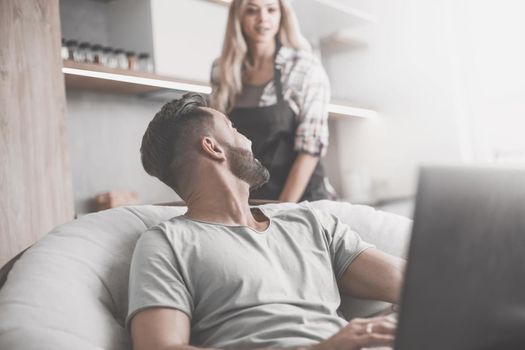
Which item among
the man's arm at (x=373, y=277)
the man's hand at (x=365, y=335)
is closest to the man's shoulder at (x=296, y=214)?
the man's arm at (x=373, y=277)

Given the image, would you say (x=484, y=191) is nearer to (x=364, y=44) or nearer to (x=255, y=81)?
(x=255, y=81)

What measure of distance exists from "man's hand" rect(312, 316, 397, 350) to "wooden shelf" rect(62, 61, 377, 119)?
5.65ft

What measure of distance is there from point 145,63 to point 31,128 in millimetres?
793

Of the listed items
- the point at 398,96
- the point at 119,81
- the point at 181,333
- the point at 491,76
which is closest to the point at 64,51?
the point at 119,81

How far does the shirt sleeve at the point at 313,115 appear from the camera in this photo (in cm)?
199

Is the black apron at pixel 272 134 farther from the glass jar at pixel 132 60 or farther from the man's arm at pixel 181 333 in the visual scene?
the man's arm at pixel 181 333

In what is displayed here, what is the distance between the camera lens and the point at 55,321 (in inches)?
39.7

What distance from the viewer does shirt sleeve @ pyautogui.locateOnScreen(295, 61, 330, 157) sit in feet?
6.52

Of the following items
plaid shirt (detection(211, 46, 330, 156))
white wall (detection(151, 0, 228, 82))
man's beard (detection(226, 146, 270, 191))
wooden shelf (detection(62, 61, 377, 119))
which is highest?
white wall (detection(151, 0, 228, 82))

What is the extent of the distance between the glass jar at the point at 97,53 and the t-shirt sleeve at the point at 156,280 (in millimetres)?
1555

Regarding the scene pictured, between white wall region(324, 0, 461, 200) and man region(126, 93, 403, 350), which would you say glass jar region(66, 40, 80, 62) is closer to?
man region(126, 93, 403, 350)

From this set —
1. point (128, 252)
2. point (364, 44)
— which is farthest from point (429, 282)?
point (364, 44)

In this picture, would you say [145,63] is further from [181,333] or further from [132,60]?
[181,333]

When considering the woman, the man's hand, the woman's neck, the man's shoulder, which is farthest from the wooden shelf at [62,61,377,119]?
the man's hand
